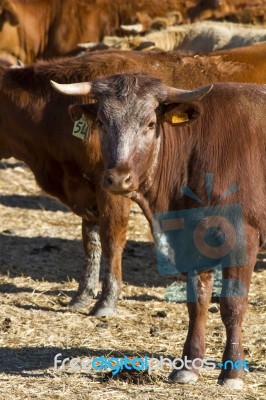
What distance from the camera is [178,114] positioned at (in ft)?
19.2

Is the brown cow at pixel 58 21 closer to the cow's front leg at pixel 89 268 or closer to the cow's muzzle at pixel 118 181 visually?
the cow's front leg at pixel 89 268

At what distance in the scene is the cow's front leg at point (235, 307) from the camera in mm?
5777

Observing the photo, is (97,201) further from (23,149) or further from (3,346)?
(3,346)

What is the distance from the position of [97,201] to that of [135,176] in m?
1.96

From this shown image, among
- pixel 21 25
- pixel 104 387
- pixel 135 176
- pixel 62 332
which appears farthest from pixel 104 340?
pixel 21 25

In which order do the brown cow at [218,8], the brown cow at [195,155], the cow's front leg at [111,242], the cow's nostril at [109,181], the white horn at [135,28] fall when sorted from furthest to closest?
the brown cow at [218,8] < the white horn at [135,28] < the cow's front leg at [111,242] < the brown cow at [195,155] < the cow's nostril at [109,181]

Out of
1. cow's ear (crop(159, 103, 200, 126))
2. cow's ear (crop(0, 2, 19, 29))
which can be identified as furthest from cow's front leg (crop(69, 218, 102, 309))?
cow's ear (crop(0, 2, 19, 29))

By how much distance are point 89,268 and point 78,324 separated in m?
0.77

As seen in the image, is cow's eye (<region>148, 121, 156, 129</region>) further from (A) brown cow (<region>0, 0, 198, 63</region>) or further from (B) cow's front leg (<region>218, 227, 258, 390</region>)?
(A) brown cow (<region>0, 0, 198, 63</region>)

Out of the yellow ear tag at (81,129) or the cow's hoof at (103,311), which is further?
the cow's hoof at (103,311)

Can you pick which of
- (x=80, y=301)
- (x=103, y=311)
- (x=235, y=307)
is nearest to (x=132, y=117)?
(x=235, y=307)

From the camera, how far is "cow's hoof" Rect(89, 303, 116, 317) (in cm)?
742

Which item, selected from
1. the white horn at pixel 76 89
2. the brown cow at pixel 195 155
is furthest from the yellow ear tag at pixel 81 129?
the white horn at pixel 76 89

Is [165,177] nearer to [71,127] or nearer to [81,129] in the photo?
[81,129]
